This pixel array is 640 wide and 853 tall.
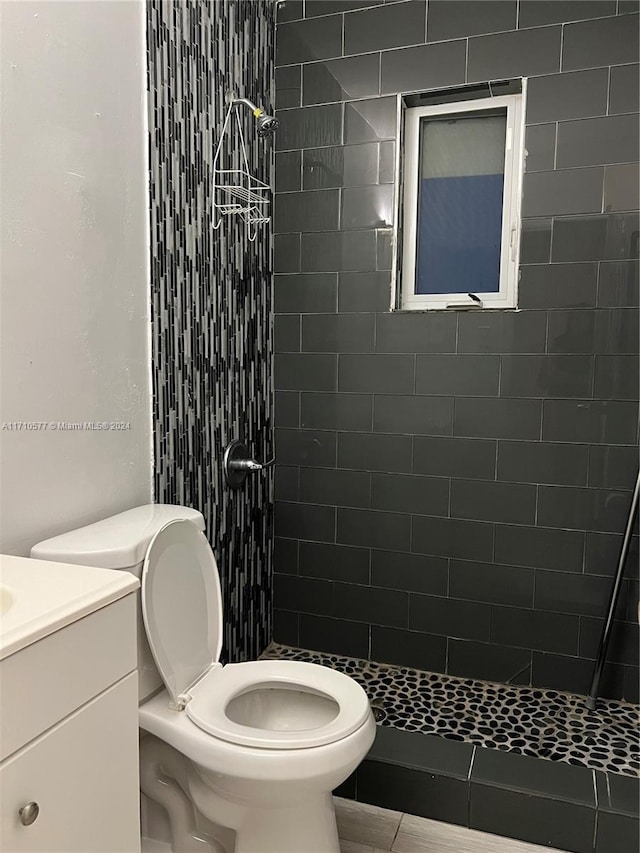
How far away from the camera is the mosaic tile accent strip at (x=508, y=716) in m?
2.03

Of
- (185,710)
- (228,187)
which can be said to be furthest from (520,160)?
(185,710)

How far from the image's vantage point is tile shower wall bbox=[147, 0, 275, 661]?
1877mm

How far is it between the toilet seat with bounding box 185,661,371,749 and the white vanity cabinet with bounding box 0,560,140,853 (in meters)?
0.26

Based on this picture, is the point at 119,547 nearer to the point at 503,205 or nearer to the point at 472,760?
the point at 472,760

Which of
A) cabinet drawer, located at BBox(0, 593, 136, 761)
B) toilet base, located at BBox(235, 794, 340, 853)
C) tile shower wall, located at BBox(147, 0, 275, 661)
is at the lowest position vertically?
toilet base, located at BBox(235, 794, 340, 853)

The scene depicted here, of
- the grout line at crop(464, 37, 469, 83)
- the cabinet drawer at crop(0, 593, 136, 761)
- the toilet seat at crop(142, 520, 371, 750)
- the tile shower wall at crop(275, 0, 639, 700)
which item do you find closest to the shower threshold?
the tile shower wall at crop(275, 0, 639, 700)

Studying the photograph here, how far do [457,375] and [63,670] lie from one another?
173cm

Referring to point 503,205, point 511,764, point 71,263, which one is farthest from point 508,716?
point 71,263

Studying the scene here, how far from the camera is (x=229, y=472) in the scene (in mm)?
2285

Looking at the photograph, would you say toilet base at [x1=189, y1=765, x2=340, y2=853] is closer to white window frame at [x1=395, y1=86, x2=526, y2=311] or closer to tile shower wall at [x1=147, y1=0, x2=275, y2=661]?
tile shower wall at [x1=147, y1=0, x2=275, y2=661]

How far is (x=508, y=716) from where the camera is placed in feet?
7.34

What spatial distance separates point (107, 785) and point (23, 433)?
711mm

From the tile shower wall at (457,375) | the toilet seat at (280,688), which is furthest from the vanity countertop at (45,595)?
the tile shower wall at (457,375)

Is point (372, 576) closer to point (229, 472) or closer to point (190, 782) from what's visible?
point (229, 472)
